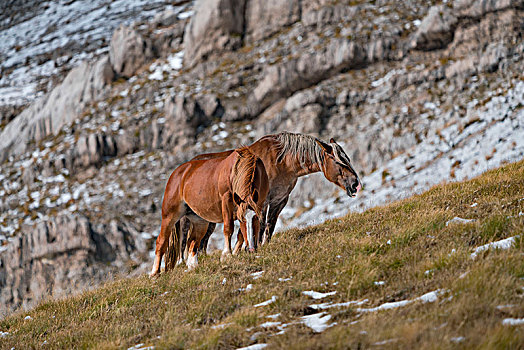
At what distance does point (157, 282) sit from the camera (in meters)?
9.39

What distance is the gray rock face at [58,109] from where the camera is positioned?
52.3m

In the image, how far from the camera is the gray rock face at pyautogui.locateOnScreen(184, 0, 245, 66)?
171 ft

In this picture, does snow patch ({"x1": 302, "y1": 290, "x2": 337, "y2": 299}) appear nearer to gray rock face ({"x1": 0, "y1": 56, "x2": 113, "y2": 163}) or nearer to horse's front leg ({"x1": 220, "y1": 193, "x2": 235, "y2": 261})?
horse's front leg ({"x1": 220, "y1": 193, "x2": 235, "y2": 261})

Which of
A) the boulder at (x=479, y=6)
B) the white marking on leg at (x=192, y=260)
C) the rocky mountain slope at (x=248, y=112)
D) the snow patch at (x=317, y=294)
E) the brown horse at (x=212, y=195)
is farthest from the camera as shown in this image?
the boulder at (x=479, y=6)

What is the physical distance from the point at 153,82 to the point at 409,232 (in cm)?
4589

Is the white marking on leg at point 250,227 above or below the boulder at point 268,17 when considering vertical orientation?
above

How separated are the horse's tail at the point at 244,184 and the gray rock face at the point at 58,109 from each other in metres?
46.6

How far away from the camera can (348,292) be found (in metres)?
6.09

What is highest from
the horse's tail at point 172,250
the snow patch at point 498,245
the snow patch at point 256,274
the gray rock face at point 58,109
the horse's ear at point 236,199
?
the snow patch at point 498,245

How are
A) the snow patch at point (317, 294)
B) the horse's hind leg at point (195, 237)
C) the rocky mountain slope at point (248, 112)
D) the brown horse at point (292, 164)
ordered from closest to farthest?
1. the snow patch at point (317, 294)
2. the brown horse at point (292, 164)
3. the horse's hind leg at point (195, 237)
4. the rocky mountain slope at point (248, 112)

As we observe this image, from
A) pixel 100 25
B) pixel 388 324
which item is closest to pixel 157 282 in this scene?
pixel 388 324

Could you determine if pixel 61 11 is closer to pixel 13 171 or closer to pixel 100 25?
pixel 100 25

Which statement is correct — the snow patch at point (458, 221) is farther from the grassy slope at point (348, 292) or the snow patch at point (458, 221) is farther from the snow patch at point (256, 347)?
the snow patch at point (256, 347)

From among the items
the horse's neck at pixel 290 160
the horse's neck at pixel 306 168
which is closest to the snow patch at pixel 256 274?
the horse's neck at pixel 290 160
